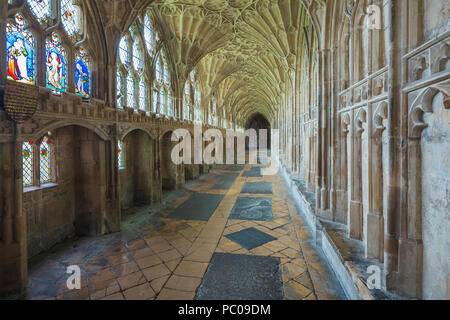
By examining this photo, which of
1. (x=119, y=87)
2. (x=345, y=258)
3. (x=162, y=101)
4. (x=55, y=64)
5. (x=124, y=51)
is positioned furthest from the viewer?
(x=162, y=101)

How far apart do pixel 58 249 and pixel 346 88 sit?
22.2 ft

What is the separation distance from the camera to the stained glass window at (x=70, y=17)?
4.75 m

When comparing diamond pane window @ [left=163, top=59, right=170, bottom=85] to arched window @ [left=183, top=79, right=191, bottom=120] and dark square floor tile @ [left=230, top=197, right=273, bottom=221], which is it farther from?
dark square floor tile @ [left=230, top=197, right=273, bottom=221]

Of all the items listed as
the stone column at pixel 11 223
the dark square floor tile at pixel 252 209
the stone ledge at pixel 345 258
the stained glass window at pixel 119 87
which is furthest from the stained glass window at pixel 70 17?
the stone ledge at pixel 345 258

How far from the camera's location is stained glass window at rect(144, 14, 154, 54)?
8.52m

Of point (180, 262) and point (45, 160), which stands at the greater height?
point (45, 160)

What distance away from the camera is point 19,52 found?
12.5ft

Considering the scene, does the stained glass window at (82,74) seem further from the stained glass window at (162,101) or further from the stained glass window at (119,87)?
the stained glass window at (162,101)

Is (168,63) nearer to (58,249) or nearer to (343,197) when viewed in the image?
(58,249)

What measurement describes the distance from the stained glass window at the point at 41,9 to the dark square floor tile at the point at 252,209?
599cm

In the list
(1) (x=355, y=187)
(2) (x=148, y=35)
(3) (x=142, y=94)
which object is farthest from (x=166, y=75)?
(1) (x=355, y=187)

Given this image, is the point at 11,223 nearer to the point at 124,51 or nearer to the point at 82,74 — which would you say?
the point at 82,74

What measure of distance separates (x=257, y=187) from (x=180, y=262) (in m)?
6.78

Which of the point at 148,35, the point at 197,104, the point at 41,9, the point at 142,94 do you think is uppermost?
the point at 148,35
